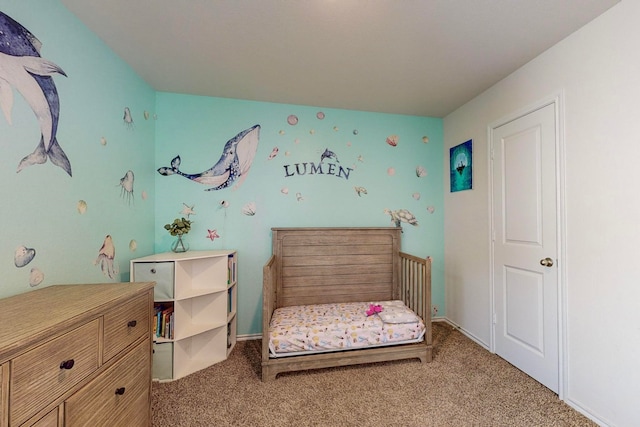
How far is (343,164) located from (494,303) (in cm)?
195

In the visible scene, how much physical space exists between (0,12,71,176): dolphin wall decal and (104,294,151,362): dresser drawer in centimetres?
85

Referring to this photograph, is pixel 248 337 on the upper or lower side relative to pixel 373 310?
lower

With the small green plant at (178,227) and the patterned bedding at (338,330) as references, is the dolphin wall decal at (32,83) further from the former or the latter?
the patterned bedding at (338,330)

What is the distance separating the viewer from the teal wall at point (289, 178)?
2557mm

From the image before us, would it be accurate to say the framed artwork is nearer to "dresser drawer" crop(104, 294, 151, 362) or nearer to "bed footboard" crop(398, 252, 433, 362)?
"bed footboard" crop(398, 252, 433, 362)

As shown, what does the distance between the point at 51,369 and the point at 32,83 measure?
4.52 feet

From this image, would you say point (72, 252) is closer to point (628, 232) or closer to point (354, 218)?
point (354, 218)

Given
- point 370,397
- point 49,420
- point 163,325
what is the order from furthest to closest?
point 163,325, point 370,397, point 49,420

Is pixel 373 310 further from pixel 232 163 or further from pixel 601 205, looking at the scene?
pixel 232 163

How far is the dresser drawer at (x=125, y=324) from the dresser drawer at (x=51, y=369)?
0.19ft

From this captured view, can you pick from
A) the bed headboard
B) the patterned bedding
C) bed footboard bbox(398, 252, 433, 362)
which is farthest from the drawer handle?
bed footboard bbox(398, 252, 433, 362)

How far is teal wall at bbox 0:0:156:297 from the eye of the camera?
4.06 ft

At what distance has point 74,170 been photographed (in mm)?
1574

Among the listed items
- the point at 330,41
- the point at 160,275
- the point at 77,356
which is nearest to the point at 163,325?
the point at 160,275
